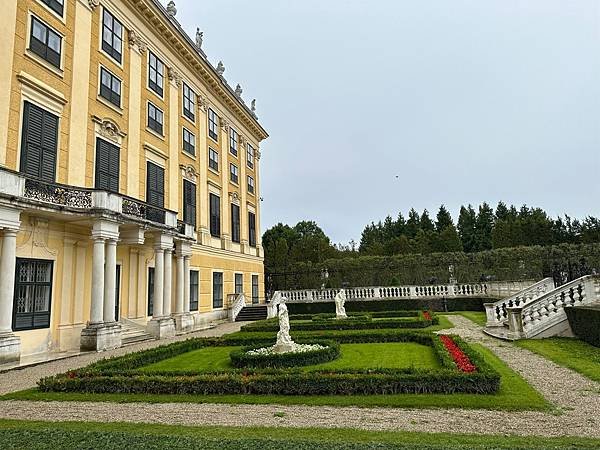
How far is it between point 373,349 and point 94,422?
8842mm

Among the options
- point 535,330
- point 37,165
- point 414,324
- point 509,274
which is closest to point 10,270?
point 37,165

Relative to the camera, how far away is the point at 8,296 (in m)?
12.8

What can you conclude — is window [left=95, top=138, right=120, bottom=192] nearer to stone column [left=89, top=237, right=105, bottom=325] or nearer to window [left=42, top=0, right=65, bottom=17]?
stone column [left=89, top=237, right=105, bottom=325]

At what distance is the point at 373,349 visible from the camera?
13.5m

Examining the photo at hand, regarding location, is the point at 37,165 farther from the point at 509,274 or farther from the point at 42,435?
the point at 509,274

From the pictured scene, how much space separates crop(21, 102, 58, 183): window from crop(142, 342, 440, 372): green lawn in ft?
25.7

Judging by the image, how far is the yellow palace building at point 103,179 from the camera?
14.2 metres

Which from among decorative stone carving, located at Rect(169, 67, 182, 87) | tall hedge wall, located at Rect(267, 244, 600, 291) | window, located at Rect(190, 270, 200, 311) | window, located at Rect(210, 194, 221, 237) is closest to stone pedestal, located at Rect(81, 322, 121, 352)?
window, located at Rect(190, 270, 200, 311)

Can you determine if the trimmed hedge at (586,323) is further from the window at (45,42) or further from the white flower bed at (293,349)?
the window at (45,42)

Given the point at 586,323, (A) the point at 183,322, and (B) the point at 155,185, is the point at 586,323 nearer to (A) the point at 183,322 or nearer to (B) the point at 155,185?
(A) the point at 183,322

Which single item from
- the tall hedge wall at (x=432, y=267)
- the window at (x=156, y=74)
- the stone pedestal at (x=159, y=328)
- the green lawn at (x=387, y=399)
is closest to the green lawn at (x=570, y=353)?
the green lawn at (x=387, y=399)

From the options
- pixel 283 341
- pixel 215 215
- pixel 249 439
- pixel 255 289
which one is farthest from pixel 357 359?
pixel 255 289

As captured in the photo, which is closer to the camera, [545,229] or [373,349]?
[373,349]

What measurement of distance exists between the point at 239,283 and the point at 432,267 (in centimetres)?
1691
